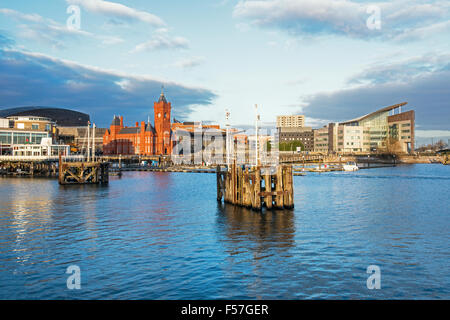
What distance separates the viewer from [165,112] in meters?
190

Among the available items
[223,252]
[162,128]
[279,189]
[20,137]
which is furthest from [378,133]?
[223,252]

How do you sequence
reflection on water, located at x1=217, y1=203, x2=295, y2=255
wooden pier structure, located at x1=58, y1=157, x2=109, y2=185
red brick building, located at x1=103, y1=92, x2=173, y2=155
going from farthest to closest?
red brick building, located at x1=103, y1=92, x2=173, y2=155
wooden pier structure, located at x1=58, y1=157, x2=109, y2=185
reflection on water, located at x1=217, y1=203, x2=295, y2=255

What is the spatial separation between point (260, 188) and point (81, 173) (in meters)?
47.0

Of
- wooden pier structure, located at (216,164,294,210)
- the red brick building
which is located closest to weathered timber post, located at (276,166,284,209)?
wooden pier structure, located at (216,164,294,210)

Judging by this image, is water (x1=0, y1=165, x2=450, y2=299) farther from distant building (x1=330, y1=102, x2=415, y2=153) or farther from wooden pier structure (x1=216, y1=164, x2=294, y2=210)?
distant building (x1=330, y1=102, x2=415, y2=153)

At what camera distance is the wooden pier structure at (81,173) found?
67.9 metres

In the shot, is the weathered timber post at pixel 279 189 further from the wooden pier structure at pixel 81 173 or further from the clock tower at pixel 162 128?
the clock tower at pixel 162 128

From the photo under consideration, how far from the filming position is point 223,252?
20781mm

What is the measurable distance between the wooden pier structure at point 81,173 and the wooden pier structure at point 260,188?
4090 centimetres

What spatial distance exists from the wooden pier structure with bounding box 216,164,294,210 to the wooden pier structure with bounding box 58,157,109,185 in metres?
40.9

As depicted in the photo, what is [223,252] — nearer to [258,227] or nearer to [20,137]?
[258,227]

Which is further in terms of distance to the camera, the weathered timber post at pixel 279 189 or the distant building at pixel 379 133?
the distant building at pixel 379 133

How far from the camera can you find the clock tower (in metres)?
186

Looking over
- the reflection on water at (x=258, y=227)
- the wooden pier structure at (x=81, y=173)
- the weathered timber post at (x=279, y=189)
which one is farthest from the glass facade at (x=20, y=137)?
the weathered timber post at (x=279, y=189)
